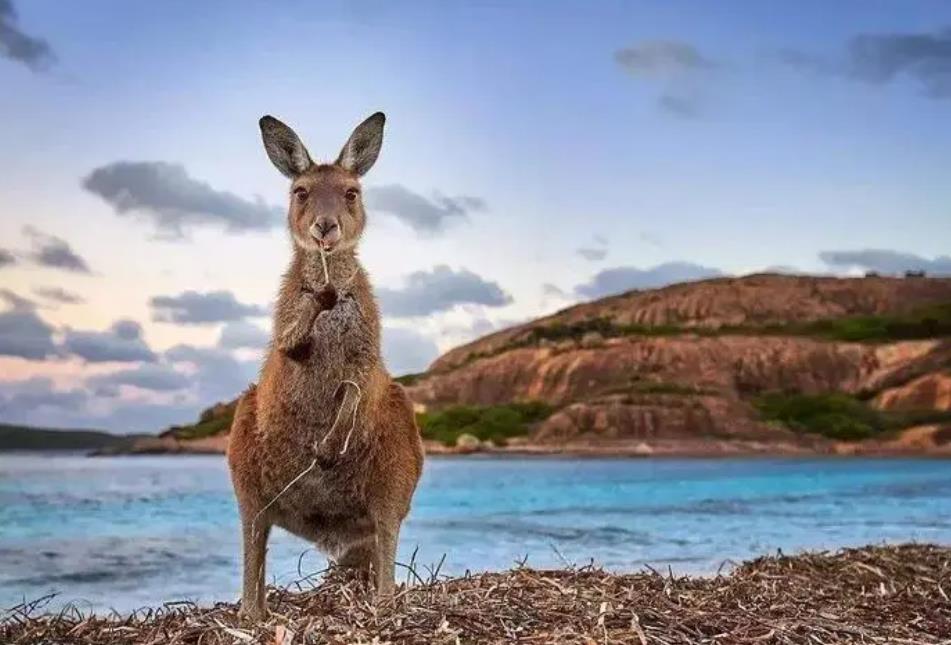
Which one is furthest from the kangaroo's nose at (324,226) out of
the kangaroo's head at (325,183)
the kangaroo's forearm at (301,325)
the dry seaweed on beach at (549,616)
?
the dry seaweed on beach at (549,616)

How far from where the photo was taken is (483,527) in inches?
1077

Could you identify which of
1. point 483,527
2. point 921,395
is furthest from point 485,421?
point 483,527

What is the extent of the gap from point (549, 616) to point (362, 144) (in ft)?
8.81

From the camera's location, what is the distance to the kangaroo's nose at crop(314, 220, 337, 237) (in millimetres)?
6344

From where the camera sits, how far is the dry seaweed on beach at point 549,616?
5.55m

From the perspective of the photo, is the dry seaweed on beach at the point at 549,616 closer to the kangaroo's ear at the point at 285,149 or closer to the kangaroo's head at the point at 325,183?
the kangaroo's head at the point at 325,183

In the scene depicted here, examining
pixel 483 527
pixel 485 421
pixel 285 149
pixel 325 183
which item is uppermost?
pixel 485 421

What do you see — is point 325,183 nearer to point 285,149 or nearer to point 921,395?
point 285,149

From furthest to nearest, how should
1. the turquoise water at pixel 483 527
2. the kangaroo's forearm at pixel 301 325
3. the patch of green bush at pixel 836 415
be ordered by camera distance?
the patch of green bush at pixel 836 415 < the turquoise water at pixel 483 527 < the kangaroo's forearm at pixel 301 325

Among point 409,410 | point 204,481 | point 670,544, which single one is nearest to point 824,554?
point 409,410

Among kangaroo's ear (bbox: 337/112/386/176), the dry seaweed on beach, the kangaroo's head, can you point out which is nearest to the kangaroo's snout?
→ the kangaroo's head

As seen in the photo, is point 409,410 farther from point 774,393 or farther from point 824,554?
point 774,393

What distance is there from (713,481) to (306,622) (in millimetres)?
50118

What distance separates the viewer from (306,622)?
18.6ft
